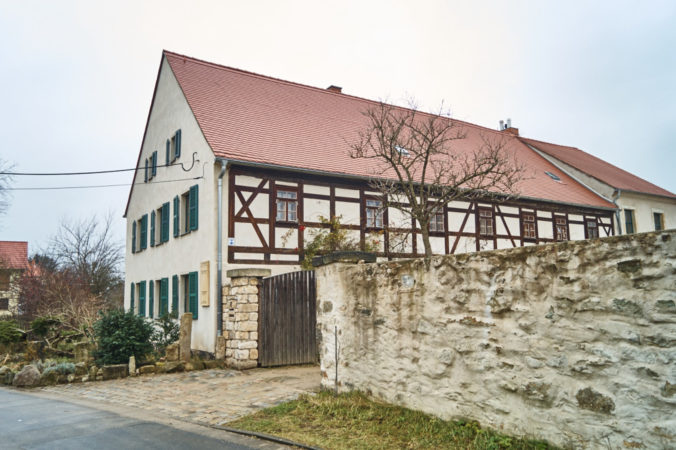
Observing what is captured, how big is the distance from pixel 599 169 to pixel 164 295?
20.0 meters

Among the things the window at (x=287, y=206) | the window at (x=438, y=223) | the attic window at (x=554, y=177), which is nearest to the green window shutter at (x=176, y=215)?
the window at (x=287, y=206)

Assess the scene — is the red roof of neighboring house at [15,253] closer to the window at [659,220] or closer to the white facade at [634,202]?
the white facade at [634,202]

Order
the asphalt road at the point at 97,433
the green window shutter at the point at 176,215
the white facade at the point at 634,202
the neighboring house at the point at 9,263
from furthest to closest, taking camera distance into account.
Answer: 1. the neighboring house at the point at 9,263
2. the white facade at the point at 634,202
3. the green window shutter at the point at 176,215
4. the asphalt road at the point at 97,433

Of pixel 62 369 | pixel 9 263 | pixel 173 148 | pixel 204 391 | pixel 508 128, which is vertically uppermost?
pixel 508 128

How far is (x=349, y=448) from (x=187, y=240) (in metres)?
10.9

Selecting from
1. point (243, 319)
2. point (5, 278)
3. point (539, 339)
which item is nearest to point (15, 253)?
point (5, 278)

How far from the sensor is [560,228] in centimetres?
2061

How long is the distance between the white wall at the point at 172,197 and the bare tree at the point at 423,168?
405cm

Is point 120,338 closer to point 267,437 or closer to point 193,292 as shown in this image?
point 193,292

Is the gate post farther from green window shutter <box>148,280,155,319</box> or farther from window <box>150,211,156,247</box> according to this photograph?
window <box>150,211,156,247</box>

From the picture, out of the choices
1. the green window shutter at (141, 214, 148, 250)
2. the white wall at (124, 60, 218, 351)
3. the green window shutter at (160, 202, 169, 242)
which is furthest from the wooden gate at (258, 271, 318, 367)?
the green window shutter at (141, 214, 148, 250)

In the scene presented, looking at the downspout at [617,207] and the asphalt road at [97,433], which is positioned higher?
the downspout at [617,207]

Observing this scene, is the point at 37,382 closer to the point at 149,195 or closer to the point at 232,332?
the point at 232,332

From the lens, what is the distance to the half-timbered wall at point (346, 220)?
45.4 feet
